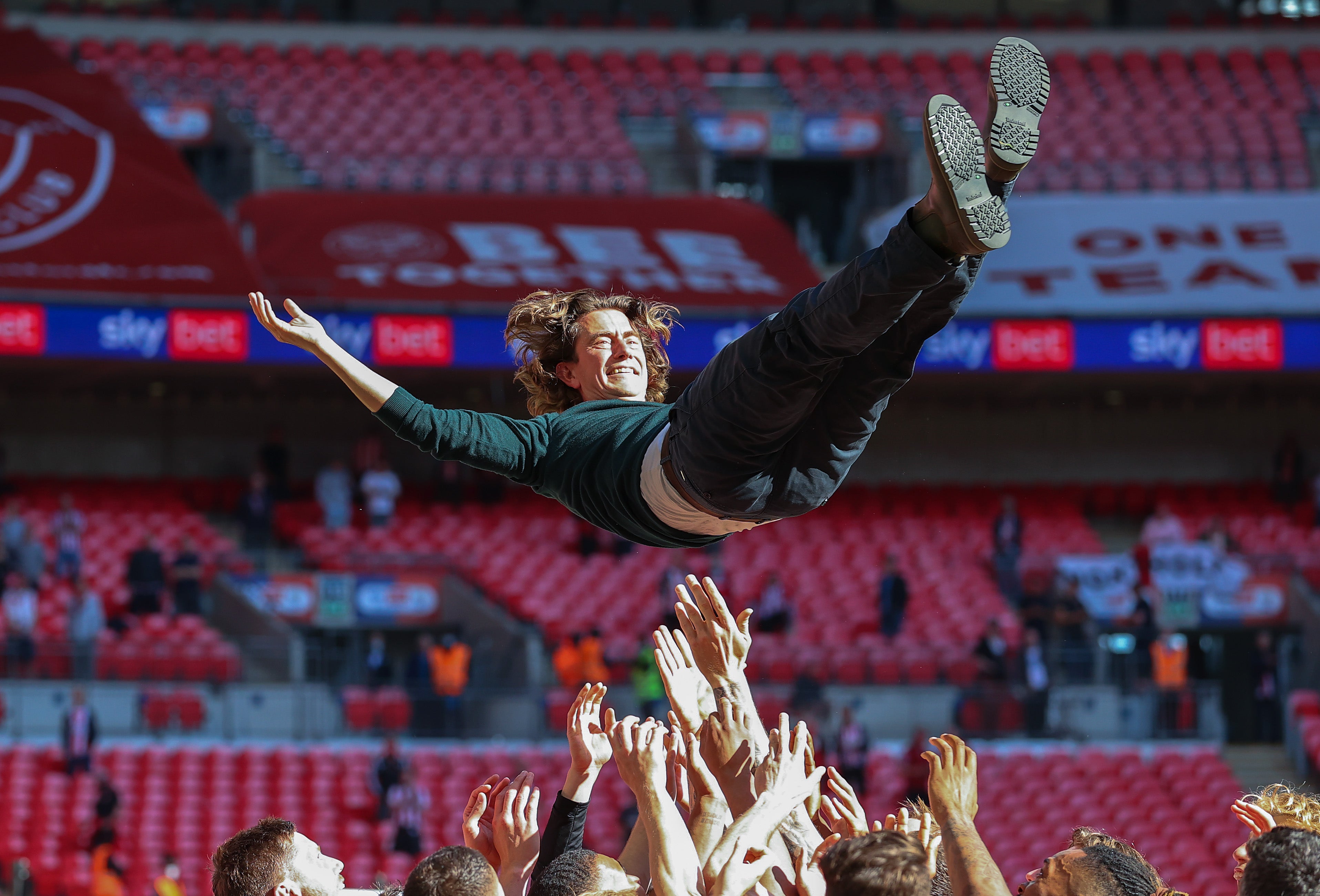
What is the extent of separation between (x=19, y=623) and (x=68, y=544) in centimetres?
162

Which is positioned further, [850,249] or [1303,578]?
[850,249]

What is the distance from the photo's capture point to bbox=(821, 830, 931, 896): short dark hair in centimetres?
273

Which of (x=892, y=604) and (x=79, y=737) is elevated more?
(x=892, y=604)

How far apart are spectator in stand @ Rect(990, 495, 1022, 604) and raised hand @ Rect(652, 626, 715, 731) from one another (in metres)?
13.2

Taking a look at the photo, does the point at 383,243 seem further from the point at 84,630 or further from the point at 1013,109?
the point at 1013,109

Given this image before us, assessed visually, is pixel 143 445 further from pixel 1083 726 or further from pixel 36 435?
pixel 1083 726

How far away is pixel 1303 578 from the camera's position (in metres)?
16.8

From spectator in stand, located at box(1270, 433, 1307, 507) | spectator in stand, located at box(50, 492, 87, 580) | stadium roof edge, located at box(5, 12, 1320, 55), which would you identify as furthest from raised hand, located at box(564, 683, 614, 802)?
stadium roof edge, located at box(5, 12, 1320, 55)

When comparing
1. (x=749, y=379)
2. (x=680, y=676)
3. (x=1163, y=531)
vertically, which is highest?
(x=749, y=379)

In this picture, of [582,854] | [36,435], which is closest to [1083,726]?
[582,854]

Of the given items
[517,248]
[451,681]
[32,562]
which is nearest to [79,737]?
[32,562]

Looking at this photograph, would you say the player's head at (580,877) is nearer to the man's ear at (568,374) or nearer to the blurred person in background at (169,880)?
the man's ear at (568,374)

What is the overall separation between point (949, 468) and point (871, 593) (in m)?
5.08

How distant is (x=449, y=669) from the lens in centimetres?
1455
